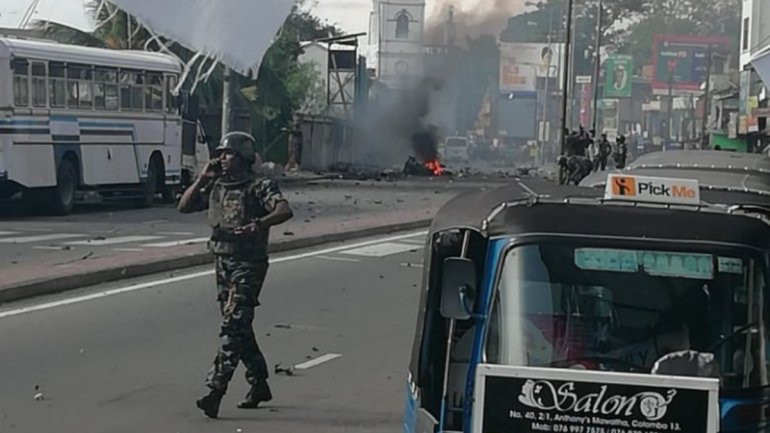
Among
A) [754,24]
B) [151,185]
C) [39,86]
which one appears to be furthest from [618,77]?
[39,86]

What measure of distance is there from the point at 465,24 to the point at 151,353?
44.7 metres

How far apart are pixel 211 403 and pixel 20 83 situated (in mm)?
17956

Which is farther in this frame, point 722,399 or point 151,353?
point 151,353

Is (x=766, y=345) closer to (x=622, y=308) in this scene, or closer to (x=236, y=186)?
(x=622, y=308)

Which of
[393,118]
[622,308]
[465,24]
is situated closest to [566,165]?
[622,308]

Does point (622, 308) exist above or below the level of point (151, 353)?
above

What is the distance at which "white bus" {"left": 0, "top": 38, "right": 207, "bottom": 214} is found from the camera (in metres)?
25.8

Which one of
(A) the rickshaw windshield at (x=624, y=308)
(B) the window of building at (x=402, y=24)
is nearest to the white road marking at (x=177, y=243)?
(A) the rickshaw windshield at (x=624, y=308)

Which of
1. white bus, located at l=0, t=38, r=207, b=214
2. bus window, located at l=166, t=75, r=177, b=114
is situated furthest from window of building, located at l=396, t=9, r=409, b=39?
bus window, located at l=166, t=75, r=177, b=114

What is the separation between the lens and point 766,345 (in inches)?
228

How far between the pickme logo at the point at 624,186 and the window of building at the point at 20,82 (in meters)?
21.1

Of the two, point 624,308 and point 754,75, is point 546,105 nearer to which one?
point 754,75

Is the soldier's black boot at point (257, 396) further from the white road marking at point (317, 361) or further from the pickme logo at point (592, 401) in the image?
the pickme logo at point (592, 401)

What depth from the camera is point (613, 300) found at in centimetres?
589
